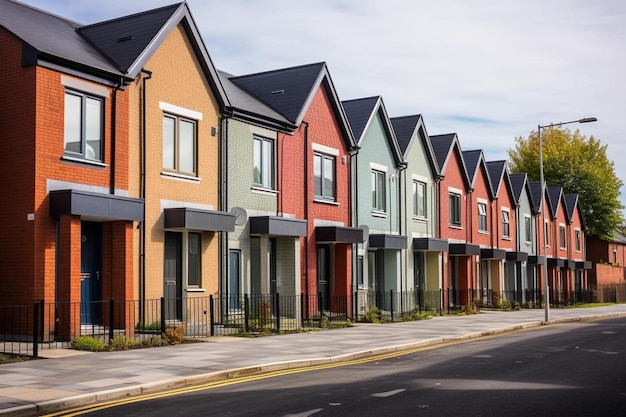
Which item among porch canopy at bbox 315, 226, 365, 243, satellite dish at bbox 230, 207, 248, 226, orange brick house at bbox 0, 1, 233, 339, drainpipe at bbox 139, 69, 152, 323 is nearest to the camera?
orange brick house at bbox 0, 1, 233, 339

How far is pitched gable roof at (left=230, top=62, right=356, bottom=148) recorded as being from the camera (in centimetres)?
2842

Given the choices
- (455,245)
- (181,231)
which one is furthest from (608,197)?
(181,231)

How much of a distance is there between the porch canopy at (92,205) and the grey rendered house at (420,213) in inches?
703

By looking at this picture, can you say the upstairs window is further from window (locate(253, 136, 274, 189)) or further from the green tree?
the green tree

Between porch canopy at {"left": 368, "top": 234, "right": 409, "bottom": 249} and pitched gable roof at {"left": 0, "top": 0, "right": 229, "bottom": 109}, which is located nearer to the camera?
pitched gable roof at {"left": 0, "top": 0, "right": 229, "bottom": 109}

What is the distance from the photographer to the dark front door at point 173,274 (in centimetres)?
2236

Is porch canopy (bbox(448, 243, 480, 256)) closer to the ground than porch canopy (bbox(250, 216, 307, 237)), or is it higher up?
closer to the ground

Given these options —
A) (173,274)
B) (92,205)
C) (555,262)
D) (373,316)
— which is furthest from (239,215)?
(555,262)

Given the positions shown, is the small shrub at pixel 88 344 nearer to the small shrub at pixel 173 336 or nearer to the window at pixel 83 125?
the small shrub at pixel 173 336

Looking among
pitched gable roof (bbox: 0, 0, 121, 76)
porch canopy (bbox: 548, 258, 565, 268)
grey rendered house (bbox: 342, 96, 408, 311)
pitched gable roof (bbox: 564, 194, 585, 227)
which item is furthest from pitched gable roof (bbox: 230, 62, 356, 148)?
pitched gable roof (bbox: 564, 194, 585, 227)

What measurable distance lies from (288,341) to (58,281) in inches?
231

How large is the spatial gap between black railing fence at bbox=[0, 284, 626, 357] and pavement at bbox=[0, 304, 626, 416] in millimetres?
1017

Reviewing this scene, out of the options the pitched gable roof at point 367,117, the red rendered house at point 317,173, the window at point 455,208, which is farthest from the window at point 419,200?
the red rendered house at point 317,173

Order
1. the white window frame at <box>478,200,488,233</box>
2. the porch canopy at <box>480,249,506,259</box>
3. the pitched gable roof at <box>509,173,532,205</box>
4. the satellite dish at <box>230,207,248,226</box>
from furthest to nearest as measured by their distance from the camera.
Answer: the pitched gable roof at <box>509,173,532,205</box>
the white window frame at <box>478,200,488,233</box>
the porch canopy at <box>480,249,506,259</box>
the satellite dish at <box>230,207,248,226</box>
